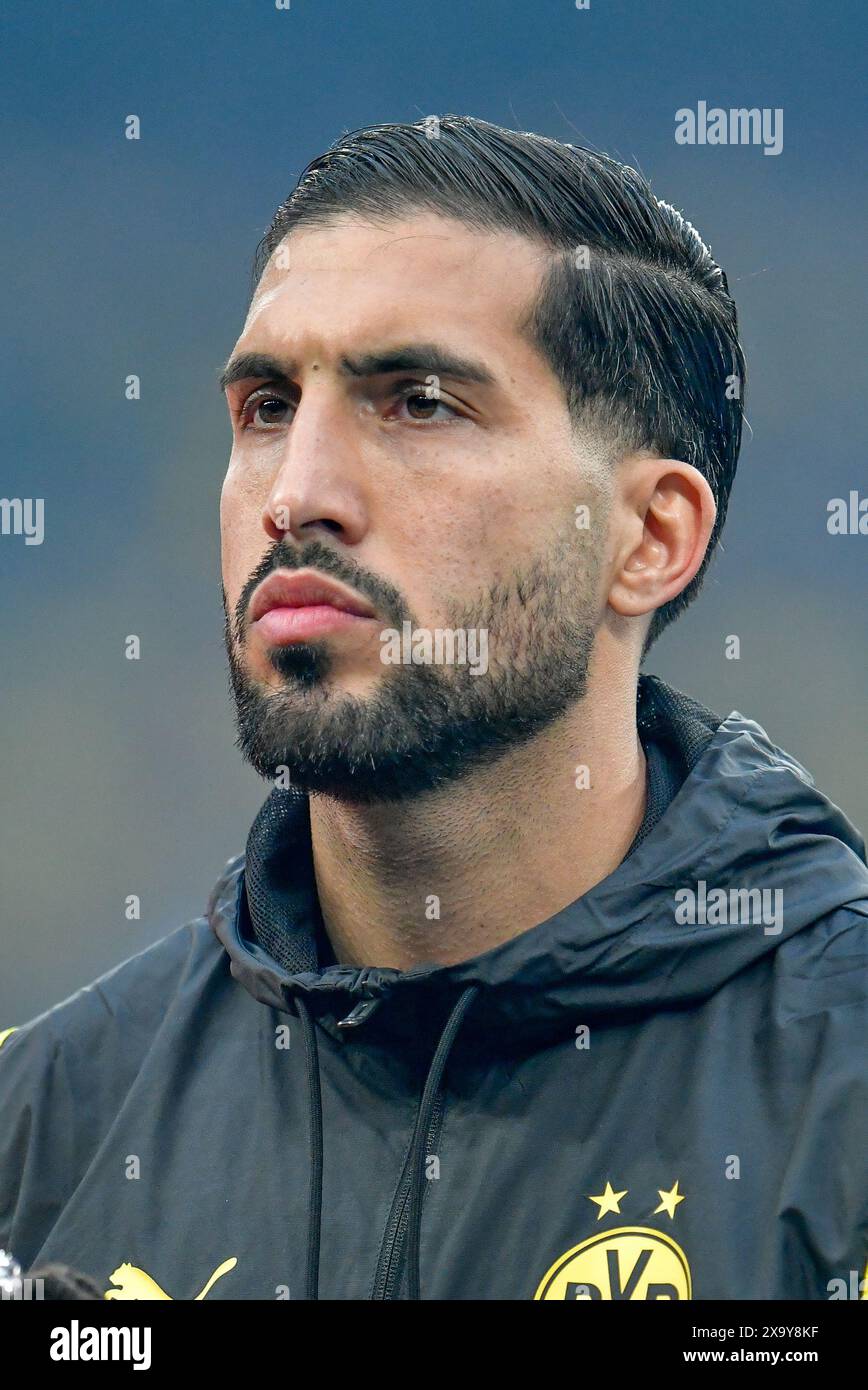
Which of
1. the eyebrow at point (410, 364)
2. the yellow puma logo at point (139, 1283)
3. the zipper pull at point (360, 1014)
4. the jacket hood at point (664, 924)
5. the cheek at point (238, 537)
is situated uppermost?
the eyebrow at point (410, 364)

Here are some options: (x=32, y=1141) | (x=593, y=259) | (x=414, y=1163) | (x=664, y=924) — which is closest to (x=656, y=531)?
(x=593, y=259)

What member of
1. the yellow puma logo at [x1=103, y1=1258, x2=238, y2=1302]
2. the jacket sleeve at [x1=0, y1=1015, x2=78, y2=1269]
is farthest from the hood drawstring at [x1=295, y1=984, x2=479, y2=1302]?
the jacket sleeve at [x1=0, y1=1015, x2=78, y2=1269]

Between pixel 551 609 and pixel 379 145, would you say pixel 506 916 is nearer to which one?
pixel 551 609

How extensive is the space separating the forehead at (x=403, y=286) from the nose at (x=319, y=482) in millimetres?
101

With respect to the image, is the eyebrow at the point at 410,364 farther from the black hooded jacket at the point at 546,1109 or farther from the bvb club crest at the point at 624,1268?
the bvb club crest at the point at 624,1268

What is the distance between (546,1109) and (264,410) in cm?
95

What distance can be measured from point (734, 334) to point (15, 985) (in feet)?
11.9

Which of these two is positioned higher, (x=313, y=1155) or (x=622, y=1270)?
(x=313, y=1155)

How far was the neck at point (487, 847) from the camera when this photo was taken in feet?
7.21

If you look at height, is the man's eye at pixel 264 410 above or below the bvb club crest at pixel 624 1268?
above

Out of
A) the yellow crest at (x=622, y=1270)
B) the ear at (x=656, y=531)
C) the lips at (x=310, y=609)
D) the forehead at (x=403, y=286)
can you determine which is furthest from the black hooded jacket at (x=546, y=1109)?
the forehead at (x=403, y=286)

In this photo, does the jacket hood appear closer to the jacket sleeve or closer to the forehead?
the jacket sleeve

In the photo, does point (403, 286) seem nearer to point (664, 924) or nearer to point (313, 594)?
point (313, 594)

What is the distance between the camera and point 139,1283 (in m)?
2.07
